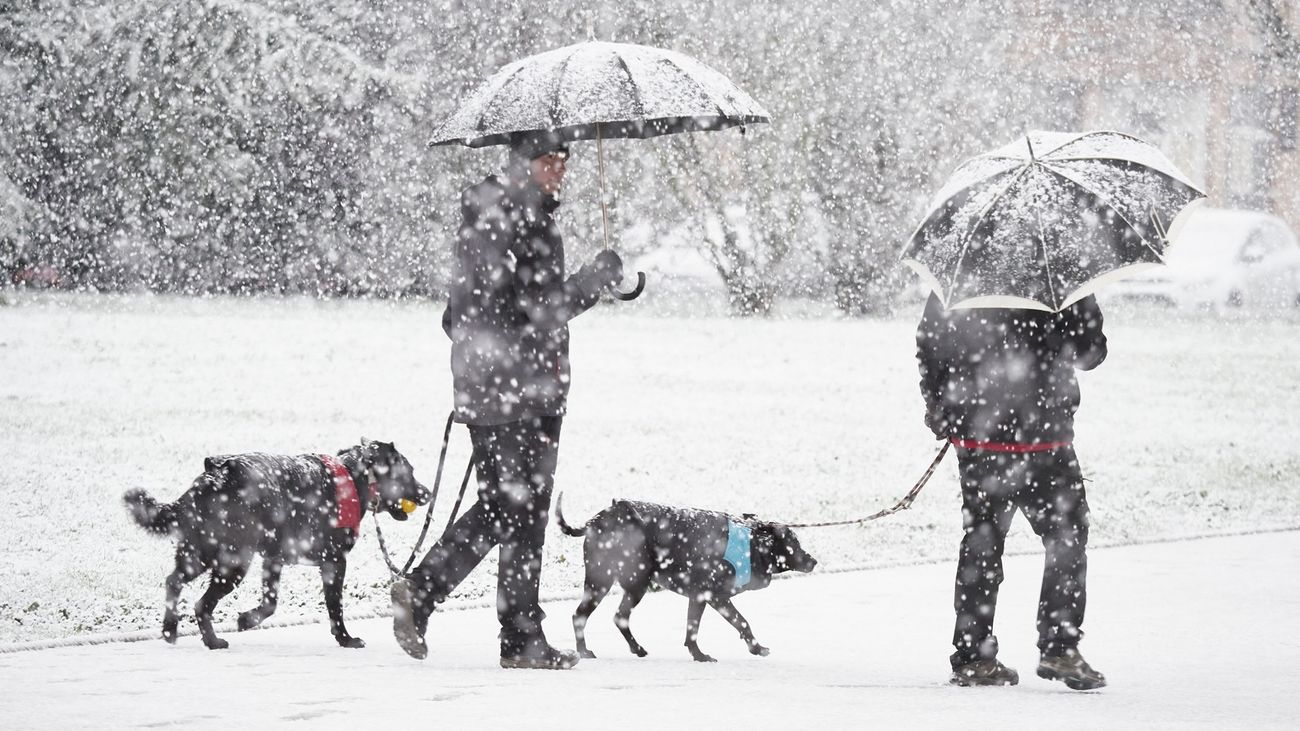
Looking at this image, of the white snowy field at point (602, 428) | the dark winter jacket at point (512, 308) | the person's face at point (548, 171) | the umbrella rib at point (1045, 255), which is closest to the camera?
the umbrella rib at point (1045, 255)

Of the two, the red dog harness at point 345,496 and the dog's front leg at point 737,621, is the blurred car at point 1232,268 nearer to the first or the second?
the dog's front leg at point 737,621

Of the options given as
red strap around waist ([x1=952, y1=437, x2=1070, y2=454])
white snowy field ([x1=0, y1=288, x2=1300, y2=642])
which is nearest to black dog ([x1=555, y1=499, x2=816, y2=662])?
red strap around waist ([x1=952, y1=437, x2=1070, y2=454])

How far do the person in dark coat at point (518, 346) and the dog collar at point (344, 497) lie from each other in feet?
1.62

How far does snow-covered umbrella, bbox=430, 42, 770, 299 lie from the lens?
5.83 m

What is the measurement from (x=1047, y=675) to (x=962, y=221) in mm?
1551

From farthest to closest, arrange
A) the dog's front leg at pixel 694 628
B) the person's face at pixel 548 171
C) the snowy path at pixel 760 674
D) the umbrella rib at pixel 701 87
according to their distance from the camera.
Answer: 1. the dog's front leg at pixel 694 628
2. the umbrella rib at pixel 701 87
3. the person's face at pixel 548 171
4. the snowy path at pixel 760 674

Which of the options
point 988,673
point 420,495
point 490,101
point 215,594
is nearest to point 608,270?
point 490,101

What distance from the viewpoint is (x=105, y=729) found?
490cm

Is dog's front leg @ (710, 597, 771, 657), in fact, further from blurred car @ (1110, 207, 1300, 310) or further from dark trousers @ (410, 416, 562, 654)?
blurred car @ (1110, 207, 1300, 310)

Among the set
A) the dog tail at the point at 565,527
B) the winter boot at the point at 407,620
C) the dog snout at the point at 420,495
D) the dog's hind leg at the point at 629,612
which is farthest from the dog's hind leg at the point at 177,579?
the dog's hind leg at the point at 629,612

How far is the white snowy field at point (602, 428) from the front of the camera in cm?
859

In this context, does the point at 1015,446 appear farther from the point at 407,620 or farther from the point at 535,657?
the point at 407,620

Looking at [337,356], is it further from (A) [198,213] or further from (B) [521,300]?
(B) [521,300]

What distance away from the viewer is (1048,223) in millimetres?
5449
